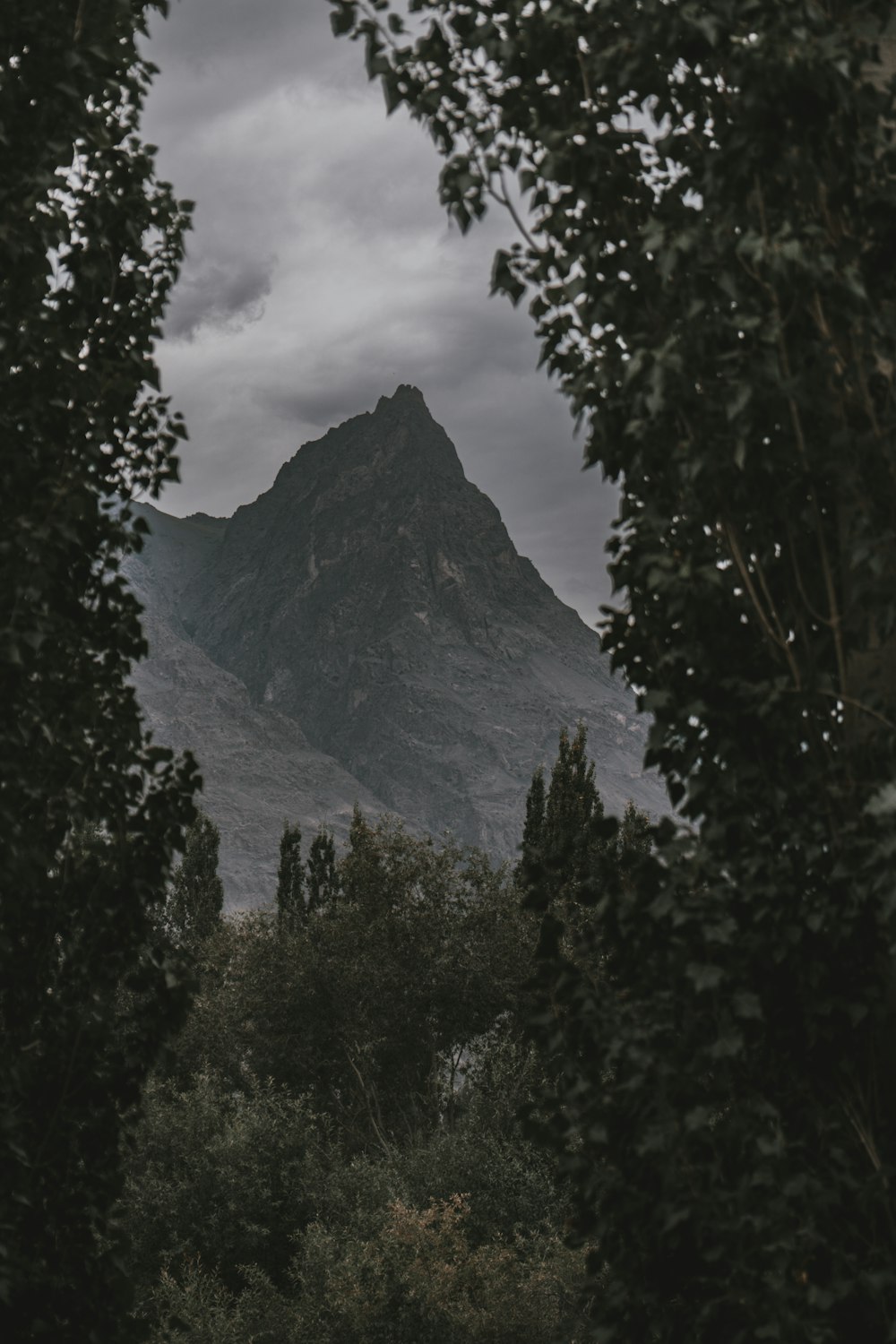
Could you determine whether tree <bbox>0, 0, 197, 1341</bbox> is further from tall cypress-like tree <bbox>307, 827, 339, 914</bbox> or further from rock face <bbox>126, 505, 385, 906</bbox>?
rock face <bbox>126, 505, 385, 906</bbox>

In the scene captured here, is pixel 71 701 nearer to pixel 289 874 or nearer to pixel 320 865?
pixel 289 874

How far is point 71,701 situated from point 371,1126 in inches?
1010

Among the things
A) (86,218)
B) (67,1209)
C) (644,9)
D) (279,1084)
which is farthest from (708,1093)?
(279,1084)

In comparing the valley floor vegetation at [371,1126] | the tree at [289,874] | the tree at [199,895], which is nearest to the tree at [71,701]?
the valley floor vegetation at [371,1126]

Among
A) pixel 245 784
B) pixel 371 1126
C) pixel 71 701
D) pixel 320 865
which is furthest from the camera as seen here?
pixel 245 784

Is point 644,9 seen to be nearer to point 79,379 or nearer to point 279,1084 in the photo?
point 79,379

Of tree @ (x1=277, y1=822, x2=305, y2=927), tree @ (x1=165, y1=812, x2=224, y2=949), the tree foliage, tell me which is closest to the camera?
the tree foliage

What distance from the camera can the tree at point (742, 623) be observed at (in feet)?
10.9

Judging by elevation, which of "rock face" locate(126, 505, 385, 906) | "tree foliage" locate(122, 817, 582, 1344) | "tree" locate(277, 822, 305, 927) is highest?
"rock face" locate(126, 505, 385, 906)

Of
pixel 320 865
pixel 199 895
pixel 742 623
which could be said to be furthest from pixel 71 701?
pixel 320 865

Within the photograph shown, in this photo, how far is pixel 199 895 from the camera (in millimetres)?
47719

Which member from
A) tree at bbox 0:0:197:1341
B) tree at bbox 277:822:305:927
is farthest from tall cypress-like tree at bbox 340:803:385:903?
tree at bbox 0:0:197:1341

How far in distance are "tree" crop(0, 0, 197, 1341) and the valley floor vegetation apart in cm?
40

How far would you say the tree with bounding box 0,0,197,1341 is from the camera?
173 inches
